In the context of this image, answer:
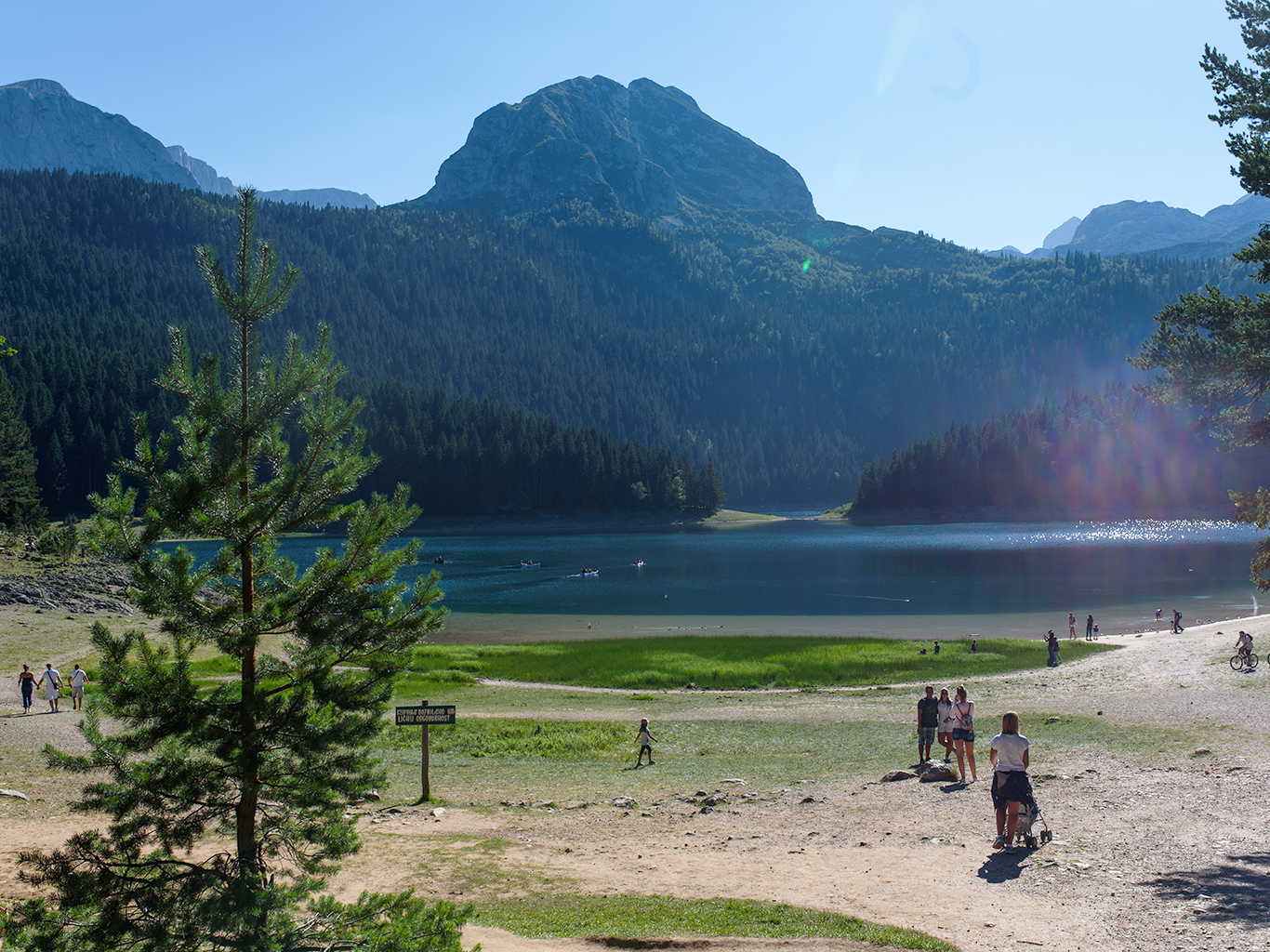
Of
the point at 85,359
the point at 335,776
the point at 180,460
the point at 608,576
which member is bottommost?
the point at 608,576

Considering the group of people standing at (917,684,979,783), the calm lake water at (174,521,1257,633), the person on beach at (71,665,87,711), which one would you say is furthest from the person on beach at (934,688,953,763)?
the calm lake water at (174,521,1257,633)

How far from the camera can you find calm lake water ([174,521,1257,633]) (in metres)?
72.6

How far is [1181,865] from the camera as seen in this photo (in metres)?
13.4

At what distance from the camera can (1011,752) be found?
1512 cm

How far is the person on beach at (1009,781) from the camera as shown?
14.7m

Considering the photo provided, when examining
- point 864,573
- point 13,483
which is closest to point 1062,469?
point 864,573

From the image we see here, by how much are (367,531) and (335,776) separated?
249 cm

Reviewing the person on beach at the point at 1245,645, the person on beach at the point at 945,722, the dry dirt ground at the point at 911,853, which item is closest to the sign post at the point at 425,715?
the dry dirt ground at the point at 911,853

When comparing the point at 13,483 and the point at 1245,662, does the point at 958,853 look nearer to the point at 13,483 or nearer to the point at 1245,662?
the point at 1245,662

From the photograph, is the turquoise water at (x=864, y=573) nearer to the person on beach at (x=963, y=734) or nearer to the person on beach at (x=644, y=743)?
the person on beach at (x=644, y=743)

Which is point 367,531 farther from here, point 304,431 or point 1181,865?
point 1181,865

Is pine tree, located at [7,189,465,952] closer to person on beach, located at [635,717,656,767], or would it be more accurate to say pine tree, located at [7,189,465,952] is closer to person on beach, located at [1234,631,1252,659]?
person on beach, located at [635,717,656,767]

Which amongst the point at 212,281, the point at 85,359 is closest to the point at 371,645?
the point at 212,281

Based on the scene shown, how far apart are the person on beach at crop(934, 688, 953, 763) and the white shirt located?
7.56 metres
